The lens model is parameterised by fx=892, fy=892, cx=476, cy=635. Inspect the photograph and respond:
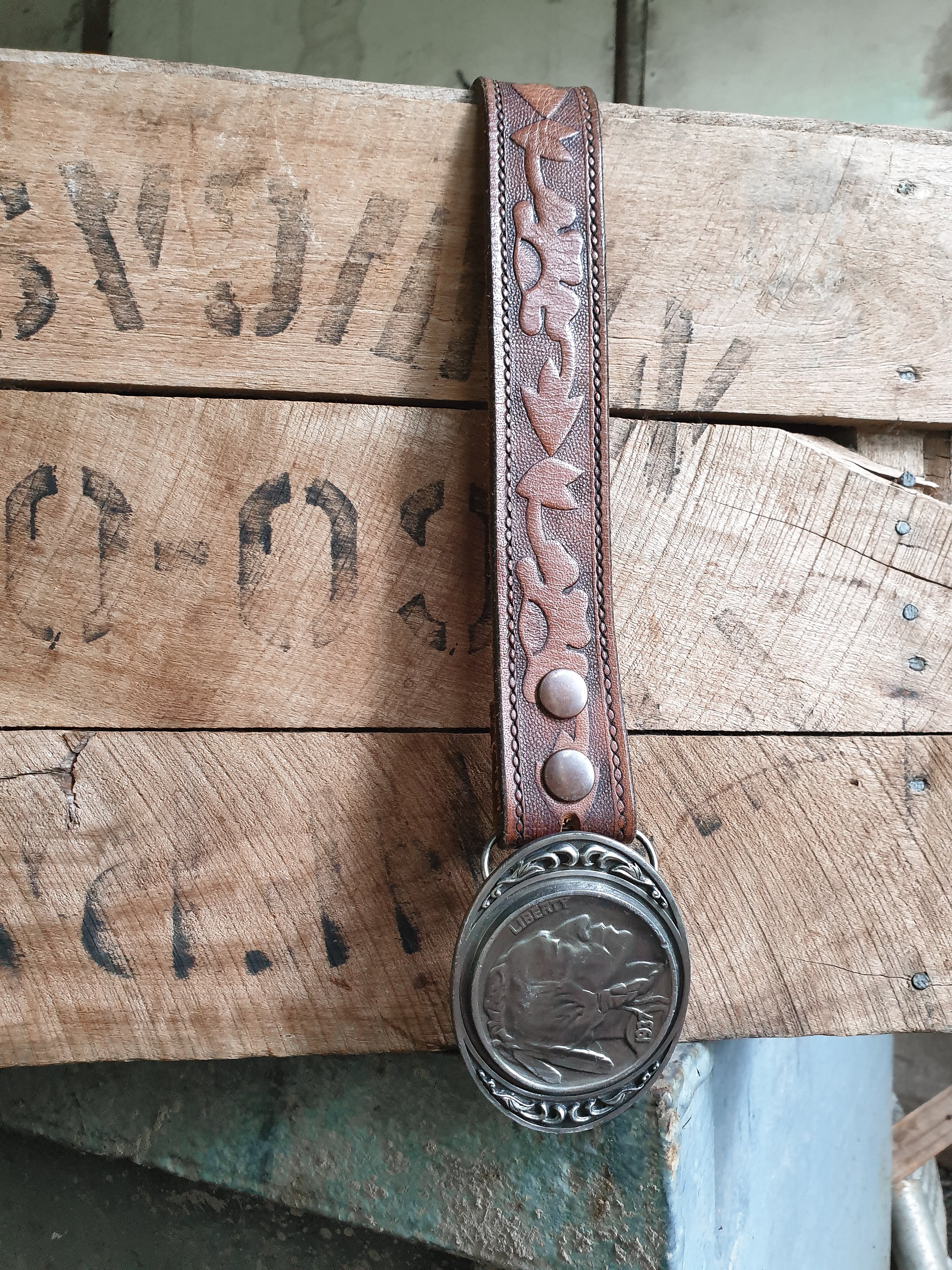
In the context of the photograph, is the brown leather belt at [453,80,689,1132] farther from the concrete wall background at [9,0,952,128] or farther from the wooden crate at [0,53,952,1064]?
the concrete wall background at [9,0,952,128]

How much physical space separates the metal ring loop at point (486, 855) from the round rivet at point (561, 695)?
0.10 metres

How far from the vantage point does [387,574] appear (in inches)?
29.3

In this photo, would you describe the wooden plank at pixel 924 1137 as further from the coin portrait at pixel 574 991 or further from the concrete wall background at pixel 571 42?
the concrete wall background at pixel 571 42

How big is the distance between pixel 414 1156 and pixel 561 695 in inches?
19.4

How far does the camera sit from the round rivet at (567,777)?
0.67 meters

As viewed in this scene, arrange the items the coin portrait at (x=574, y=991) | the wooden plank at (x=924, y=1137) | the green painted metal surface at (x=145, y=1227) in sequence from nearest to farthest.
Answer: the coin portrait at (x=574, y=991)
the green painted metal surface at (x=145, y=1227)
the wooden plank at (x=924, y=1137)

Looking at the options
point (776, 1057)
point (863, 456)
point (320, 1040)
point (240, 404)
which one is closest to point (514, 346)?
point (240, 404)

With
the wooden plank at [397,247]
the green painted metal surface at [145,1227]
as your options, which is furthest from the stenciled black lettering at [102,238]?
the green painted metal surface at [145,1227]

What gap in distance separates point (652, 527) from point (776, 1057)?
888mm

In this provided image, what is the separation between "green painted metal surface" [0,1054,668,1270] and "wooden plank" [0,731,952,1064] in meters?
0.14

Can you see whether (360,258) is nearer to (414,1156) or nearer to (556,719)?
(556,719)

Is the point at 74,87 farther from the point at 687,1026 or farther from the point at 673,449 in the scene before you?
the point at 687,1026

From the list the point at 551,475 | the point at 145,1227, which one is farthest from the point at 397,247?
the point at 145,1227

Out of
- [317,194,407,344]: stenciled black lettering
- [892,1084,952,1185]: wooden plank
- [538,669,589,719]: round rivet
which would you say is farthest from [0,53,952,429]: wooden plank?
[892,1084,952,1185]: wooden plank
